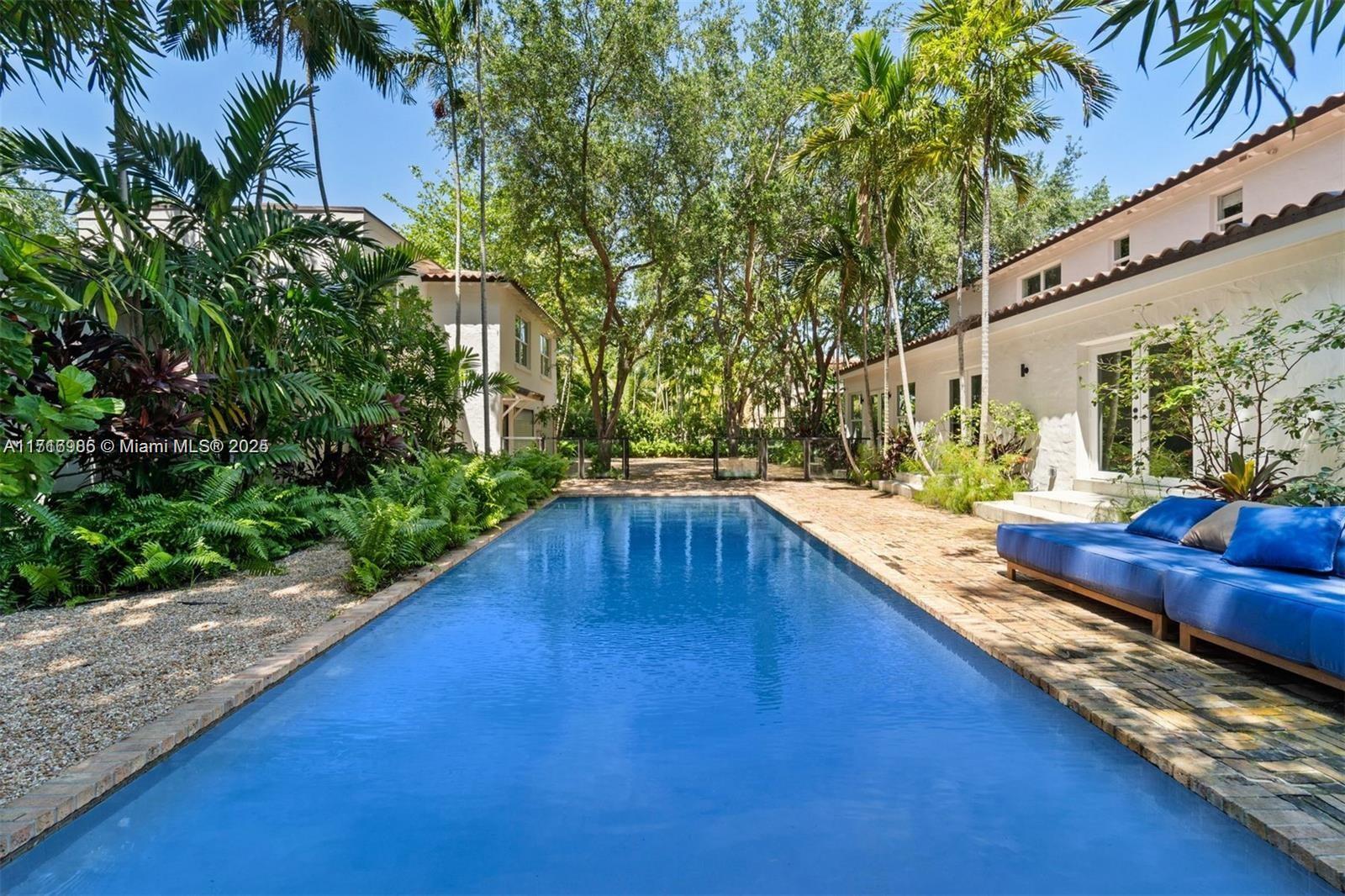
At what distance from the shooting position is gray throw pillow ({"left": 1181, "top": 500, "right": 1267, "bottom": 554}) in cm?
517

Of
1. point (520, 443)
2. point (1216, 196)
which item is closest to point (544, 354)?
point (520, 443)

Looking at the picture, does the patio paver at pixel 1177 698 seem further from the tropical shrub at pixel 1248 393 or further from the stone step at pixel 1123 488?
the stone step at pixel 1123 488

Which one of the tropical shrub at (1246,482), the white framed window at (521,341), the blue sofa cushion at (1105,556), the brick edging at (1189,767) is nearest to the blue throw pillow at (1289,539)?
the blue sofa cushion at (1105,556)

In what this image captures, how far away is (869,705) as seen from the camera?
4.32 metres

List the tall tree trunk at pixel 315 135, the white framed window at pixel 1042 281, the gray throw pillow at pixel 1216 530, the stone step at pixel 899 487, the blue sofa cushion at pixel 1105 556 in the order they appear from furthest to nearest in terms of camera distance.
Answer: the white framed window at pixel 1042 281, the stone step at pixel 899 487, the tall tree trunk at pixel 315 135, the gray throw pillow at pixel 1216 530, the blue sofa cushion at pixel 1105 556

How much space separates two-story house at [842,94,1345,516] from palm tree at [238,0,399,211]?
12.4 metres

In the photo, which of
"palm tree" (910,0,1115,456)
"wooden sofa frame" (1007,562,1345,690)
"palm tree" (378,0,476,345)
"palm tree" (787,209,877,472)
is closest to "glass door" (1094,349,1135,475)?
"palm tree" (910,0,1115,456)

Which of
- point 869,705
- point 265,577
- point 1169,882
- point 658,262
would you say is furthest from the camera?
point 658,262

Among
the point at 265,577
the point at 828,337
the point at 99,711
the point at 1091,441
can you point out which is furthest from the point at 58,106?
the point at 828,337

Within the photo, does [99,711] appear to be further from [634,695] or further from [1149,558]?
[1149,558]

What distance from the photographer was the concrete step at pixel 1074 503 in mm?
8742

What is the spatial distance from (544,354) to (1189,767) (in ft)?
77.1

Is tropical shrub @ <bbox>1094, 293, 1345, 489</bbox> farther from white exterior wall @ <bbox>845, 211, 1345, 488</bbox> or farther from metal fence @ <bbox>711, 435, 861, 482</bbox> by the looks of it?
metal fence @ <bbox>711, 435, 861, 482</bbox>

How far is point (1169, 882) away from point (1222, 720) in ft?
4.45
